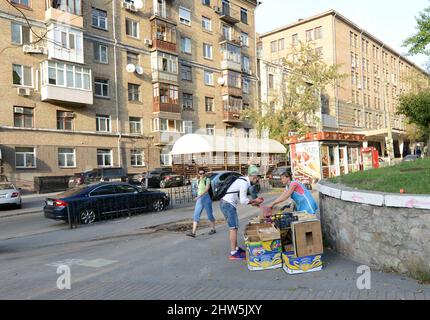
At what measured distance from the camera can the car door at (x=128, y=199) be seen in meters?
13.7

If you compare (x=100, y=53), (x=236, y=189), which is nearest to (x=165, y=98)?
(x=100, y=53)

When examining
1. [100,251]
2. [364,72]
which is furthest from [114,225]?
[364,72]

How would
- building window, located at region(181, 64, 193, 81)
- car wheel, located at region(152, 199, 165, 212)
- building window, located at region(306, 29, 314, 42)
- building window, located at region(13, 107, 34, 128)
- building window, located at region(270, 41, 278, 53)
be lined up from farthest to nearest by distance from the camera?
building window, located at region(270, 41, 278, 53) → building window, located at region(306, 29, 314, 42) → building window, located at region(181, 64, 193, 81) → building window, located at region(13, 107, 34, 128) → car wheel, located at region(152, 199, 165, 212)

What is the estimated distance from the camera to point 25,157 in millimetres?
26266

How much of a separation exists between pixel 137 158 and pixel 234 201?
27.3 metres

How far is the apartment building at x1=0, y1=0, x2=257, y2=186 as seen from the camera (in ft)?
86.7

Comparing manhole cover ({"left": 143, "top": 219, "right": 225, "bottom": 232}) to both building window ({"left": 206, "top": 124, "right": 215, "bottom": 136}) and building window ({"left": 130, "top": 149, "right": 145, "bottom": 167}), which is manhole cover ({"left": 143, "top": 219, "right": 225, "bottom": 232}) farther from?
building window ({"left": 206, "top": 124, "right": 215, "bottom": 136})

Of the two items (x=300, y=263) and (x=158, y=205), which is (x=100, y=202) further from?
(x=300, y=263)

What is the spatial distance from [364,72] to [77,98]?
4997 cm

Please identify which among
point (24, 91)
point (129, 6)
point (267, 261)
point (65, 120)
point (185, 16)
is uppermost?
point (185, 16)

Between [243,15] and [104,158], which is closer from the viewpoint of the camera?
[104,158]

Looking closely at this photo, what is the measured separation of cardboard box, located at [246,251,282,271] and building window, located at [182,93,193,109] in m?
32.7

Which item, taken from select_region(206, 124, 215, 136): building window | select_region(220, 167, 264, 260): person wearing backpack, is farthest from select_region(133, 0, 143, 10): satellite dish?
select_region(220, 167, 264, 260): person wearing backpack

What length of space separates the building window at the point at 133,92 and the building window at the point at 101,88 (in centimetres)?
230
